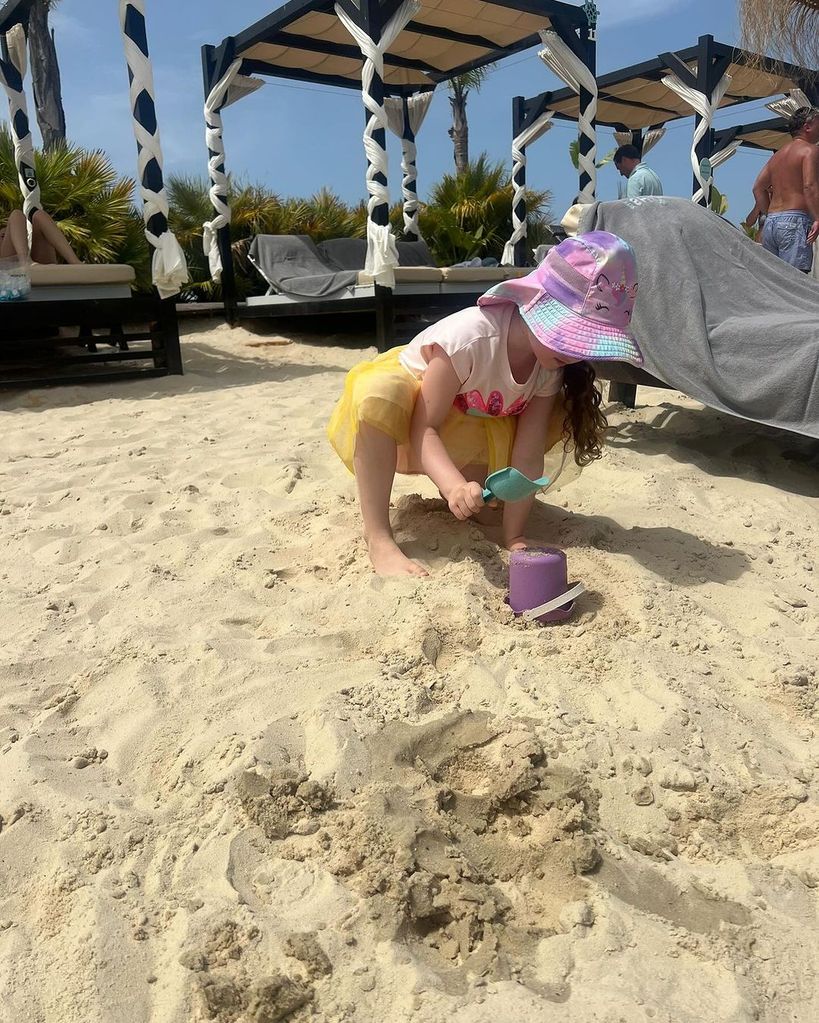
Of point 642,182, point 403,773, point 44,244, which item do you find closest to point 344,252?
A: point 44,244

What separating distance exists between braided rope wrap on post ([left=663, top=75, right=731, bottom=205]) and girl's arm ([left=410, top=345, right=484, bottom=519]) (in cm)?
928

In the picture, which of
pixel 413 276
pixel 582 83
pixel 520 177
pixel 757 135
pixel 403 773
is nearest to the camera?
pixel 403 773

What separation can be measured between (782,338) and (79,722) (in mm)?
2912

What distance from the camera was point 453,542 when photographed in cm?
236

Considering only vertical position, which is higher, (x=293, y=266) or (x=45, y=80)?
(x=45, y=80)

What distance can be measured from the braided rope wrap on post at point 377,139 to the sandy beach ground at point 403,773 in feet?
15.0

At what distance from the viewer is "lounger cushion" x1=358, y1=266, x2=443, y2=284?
7051 mm

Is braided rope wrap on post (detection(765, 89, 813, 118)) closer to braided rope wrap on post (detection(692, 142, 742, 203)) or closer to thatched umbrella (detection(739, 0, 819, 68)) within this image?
braided rope wrap on post (detection(692, 142, 742, 203))

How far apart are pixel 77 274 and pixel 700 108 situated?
7.99 metres

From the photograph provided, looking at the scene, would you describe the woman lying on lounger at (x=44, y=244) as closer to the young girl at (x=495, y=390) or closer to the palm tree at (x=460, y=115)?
the young girl at (x=495, y=390)

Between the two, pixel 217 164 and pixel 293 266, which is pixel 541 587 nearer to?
pixel 293 266

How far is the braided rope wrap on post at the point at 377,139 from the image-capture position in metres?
6.71

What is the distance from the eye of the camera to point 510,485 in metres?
1.97

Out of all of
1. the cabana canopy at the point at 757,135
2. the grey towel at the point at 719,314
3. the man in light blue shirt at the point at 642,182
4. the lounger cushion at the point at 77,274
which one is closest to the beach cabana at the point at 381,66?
the man in light blue shirt at the point at 642,182
